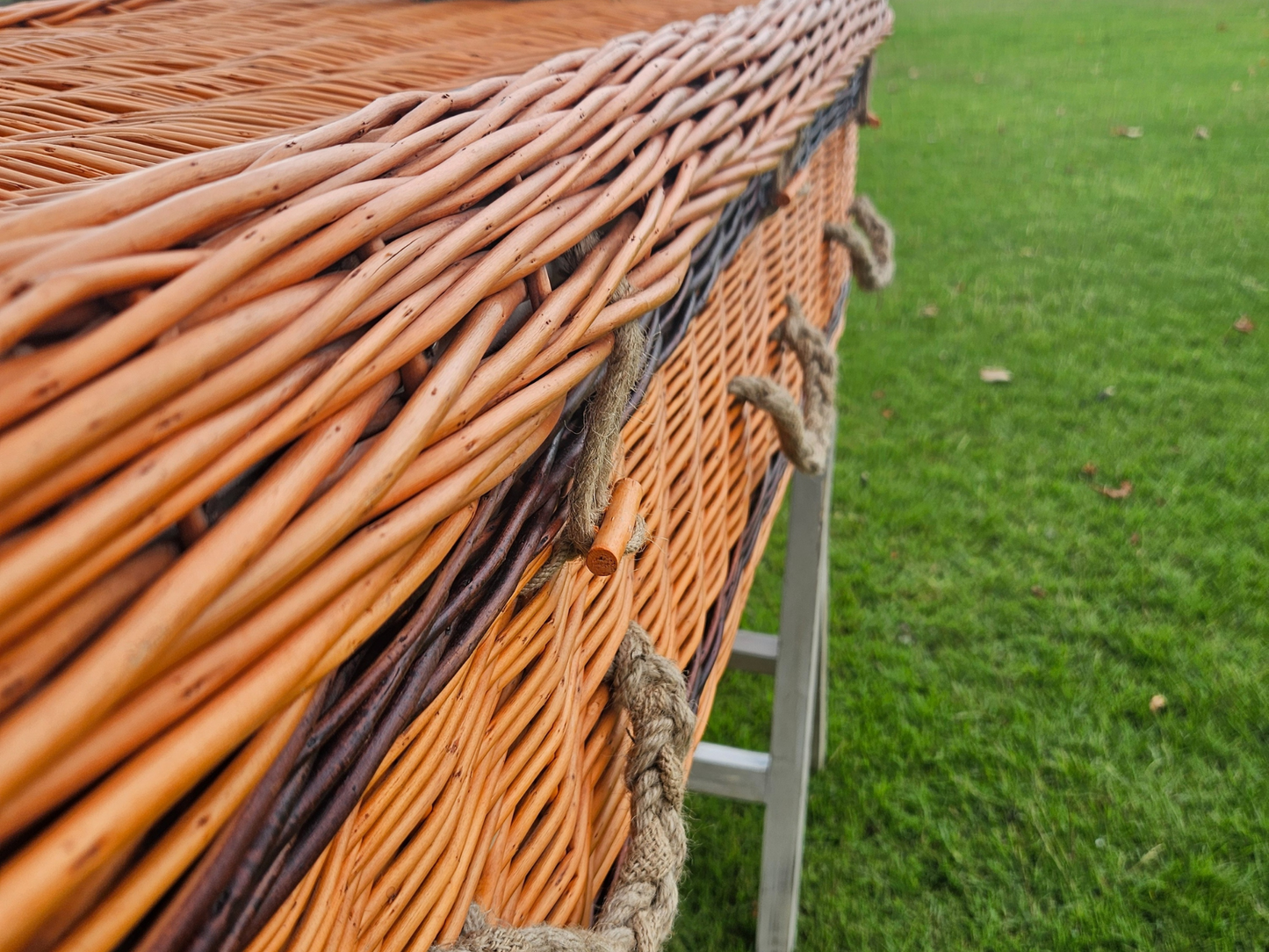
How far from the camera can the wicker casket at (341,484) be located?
0.68 ft

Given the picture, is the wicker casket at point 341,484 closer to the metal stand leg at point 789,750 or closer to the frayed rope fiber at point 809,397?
the frayed rope fiber at point 809,397

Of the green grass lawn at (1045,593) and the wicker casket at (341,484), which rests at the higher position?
the wicker casket at (341,484)

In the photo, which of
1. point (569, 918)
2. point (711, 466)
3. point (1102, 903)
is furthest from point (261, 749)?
point (1102, 903)

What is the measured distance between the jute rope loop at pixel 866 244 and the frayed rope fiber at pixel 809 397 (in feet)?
1.20

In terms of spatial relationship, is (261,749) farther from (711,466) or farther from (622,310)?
(711,466)

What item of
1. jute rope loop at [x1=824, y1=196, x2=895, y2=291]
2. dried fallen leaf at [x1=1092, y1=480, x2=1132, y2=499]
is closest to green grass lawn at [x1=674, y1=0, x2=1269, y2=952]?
dried fallen leaf at [x1=1092, y1=480, x2=1132, y2=499]

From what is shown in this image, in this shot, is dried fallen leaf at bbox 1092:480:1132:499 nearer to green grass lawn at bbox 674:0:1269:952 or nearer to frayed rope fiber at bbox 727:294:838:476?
green grass lawn at bbox 674:0:1269:952

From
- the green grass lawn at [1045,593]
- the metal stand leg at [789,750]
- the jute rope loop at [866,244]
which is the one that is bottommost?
the green grass lawn at [1045,593]

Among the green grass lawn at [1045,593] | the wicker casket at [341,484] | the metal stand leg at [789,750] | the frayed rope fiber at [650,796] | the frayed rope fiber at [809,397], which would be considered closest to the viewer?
the wicker casket at [341,484]

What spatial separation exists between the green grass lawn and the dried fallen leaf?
0.08 feet

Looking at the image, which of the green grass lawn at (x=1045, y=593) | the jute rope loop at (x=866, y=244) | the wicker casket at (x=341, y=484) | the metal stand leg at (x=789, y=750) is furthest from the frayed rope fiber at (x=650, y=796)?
the green grass lawn at (x=1045, y=593)

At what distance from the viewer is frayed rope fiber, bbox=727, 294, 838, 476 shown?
0.92 metres

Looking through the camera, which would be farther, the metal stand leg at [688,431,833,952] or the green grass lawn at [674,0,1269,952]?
the green grass lawn at [674,0,1269,952]

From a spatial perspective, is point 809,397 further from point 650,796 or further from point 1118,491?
point 1118,491
